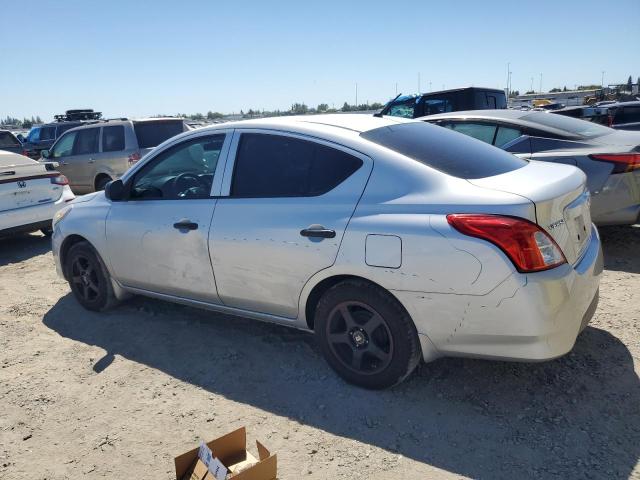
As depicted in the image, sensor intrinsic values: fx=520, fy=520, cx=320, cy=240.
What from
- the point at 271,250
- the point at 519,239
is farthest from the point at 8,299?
the point at 519,239

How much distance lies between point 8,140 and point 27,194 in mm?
9140

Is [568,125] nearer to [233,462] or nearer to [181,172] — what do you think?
[181,172]

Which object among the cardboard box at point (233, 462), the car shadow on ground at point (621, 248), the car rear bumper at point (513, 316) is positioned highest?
the car rear bumper at point (513, 316)

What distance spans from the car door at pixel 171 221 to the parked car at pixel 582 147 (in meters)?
3.50

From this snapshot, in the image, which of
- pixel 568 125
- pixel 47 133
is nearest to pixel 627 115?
pixel 568 125

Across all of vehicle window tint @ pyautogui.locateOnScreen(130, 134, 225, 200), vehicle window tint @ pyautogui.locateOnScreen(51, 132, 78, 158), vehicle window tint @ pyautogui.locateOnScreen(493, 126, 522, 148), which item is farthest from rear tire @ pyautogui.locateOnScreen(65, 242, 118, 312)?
vehicle window tint @ pyautogui.locateOnScreen(51, 132, 78, 158)

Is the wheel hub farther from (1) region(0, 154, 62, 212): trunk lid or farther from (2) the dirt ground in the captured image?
(1) region(0, 154, 62, 212): trunk lid

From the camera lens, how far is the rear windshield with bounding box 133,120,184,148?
9664 mm

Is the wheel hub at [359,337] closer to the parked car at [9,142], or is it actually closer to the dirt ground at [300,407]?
A: the dirt ground at [300,407]

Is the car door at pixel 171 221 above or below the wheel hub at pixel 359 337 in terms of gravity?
above

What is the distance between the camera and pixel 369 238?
2883 mm

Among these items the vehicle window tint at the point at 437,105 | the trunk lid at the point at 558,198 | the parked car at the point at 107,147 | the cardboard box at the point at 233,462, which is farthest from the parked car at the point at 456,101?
the cardboard box at the point at 233,462

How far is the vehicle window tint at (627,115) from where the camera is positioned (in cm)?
1141

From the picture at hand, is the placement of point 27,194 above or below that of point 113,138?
below
